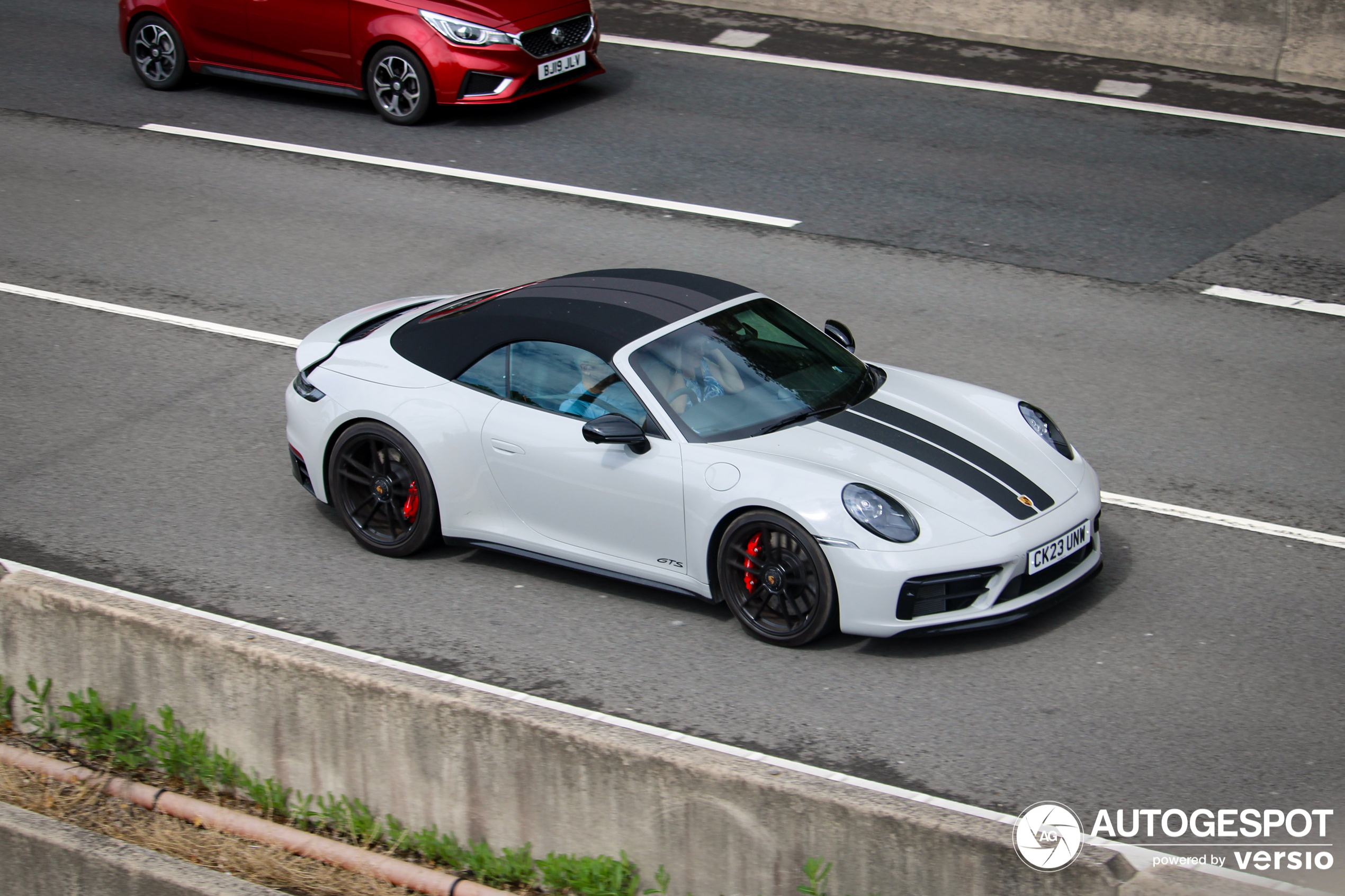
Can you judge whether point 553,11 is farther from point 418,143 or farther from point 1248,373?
point 1248,373

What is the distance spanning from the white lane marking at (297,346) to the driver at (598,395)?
2686mm

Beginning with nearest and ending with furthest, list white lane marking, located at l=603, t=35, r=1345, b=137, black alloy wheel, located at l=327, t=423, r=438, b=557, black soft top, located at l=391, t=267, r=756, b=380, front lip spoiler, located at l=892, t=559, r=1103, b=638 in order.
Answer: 1. front lip spoiler, located at l=892, t=559, r=1103, b=638
2. black soft top, located at l=391, t=267, r=756, b=380
3. black alloy wheel, located at l=327, t=423, r=438, b=557
4. white lane marking, located at l=603, t=35, r=1345, b=137

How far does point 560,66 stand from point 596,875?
10.2m

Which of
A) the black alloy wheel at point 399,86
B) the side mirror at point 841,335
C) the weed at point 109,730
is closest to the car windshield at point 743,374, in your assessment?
the side mirror at point 841,335

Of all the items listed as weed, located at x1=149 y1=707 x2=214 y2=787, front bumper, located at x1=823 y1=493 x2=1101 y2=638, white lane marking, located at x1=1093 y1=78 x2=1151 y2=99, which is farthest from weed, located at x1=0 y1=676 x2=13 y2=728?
white lane marking, located at x1=1093 y1=78 x2=1151 y2=99

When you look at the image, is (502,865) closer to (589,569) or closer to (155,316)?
(589,569)

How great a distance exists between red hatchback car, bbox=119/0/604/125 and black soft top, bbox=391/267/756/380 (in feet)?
21.3

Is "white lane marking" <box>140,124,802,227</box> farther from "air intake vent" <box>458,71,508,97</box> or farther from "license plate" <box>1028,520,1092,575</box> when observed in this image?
"license plate" <box>1028,520,1092,575</box>

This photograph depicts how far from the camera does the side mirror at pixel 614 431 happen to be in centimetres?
635

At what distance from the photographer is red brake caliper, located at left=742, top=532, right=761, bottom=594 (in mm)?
6234

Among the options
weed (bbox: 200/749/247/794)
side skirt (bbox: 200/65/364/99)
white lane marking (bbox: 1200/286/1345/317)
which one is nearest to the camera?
weed (bbox: 200/749/247/794)

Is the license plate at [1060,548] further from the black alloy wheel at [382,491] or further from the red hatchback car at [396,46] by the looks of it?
the red hatchback car at [396,46]

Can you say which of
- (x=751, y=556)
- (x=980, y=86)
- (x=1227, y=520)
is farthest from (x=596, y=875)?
(x=980, y=86)

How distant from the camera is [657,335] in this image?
22.2ft
